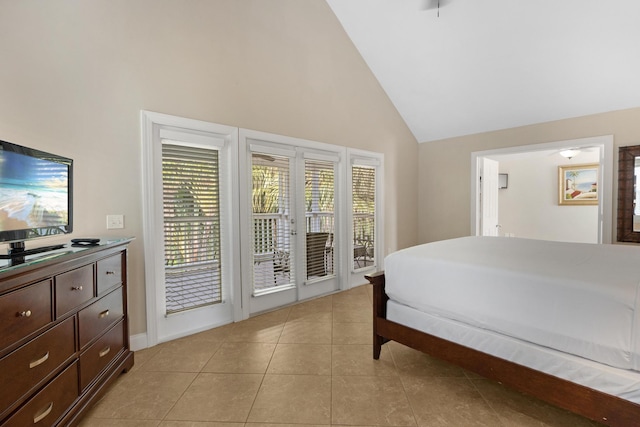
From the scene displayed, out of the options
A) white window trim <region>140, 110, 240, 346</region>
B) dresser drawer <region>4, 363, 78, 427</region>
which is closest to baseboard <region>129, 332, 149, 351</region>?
white window trim <region>140, 110, 240, 346</region>

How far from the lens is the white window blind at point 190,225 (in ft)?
8.56

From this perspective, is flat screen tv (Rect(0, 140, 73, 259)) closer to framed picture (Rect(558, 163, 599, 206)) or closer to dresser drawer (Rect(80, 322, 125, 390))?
dresser drawer (Rect(80, 322, 125, 390))

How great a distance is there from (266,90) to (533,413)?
11.8ft

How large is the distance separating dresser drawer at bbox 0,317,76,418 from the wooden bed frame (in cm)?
192

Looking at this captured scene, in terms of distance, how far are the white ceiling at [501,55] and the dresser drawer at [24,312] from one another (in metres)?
4.16

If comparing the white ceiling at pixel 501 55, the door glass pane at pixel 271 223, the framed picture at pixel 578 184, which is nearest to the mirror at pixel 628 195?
the white ceiling at pixel 501 55

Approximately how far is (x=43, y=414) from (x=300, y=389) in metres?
1.34

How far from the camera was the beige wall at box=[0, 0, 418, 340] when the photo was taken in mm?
1966

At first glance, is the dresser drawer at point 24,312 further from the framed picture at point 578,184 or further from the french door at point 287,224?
the framed picture at point 578,184

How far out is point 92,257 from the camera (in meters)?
1.72

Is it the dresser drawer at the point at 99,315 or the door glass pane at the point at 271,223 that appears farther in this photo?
the door glass pane at the point at 271,223

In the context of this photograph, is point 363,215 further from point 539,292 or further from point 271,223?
point 539,292

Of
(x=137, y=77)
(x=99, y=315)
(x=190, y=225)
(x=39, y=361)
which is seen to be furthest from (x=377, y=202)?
(x=39, y=361)

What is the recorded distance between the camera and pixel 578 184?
18.0ft
